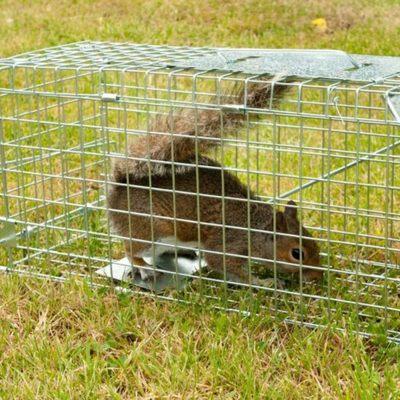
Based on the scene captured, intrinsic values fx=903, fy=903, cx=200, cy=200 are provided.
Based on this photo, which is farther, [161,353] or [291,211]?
[291,211]

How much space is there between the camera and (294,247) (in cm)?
313

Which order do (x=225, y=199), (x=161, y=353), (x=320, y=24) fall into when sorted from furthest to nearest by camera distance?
(x=320, y=24), (x=225, y=199), (x=161, y=353)

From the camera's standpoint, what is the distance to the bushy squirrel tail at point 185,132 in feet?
9.06

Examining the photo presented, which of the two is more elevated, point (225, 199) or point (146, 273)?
point (225, 199)

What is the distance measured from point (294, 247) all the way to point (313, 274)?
0.47 feet

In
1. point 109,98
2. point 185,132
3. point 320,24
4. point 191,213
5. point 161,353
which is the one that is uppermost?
point 109,98

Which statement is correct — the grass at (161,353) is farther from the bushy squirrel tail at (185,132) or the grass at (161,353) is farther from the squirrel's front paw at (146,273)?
the bushy squirrel tail at (185,132)

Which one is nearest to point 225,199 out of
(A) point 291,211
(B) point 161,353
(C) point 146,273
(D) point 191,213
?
(D) point 191,213

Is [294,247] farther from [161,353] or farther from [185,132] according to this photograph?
[161,353]

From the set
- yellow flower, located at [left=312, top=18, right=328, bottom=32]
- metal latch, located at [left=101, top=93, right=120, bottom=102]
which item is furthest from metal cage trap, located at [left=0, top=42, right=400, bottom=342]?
A: yellow flower, located at [left=312, top=18, right=328, bottom=32]

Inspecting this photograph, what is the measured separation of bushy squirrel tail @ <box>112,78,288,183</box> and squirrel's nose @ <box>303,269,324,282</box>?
21.0 inches

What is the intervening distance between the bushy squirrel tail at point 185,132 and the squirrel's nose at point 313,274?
0.53 metres

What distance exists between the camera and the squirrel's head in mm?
3021

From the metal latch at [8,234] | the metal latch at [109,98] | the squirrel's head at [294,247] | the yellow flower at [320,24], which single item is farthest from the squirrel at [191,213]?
the yellow flower at [320,24]
